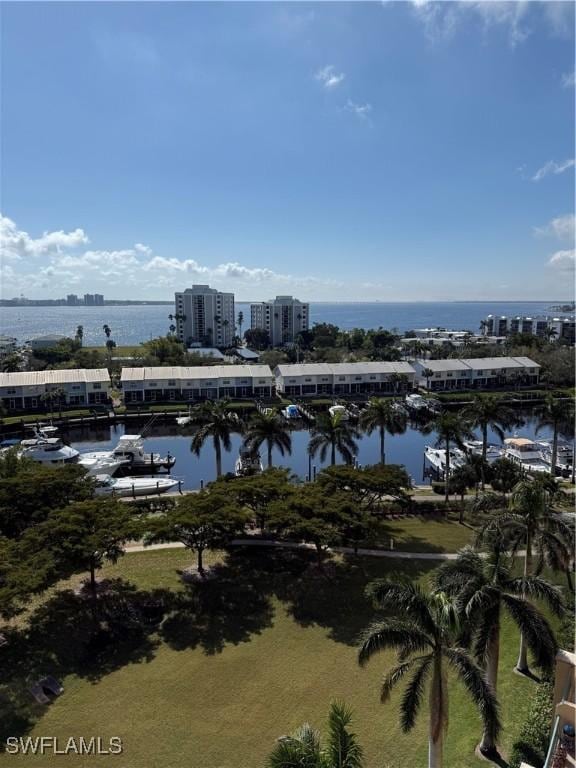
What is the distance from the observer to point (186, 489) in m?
38.4

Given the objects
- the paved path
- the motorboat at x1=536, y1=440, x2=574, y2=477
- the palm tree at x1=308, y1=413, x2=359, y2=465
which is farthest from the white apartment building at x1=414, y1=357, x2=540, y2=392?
the paved path

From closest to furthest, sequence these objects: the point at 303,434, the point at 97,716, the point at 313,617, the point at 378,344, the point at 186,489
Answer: the point at 97,716 < the point at 313,617 < the point at 186,489 < the point at 303,434 < the point at 378,344

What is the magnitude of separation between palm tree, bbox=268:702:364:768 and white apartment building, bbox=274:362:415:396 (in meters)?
63.1

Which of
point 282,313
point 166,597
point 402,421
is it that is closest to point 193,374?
point 402,421

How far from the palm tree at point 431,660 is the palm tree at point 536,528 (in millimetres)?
6663

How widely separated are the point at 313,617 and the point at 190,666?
17.5 feet

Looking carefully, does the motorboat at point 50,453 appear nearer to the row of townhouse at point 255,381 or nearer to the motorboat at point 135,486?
the motorboat at point 135,486

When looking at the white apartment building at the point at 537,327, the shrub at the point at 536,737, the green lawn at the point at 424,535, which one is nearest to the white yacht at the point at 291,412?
the green lawn at the point at 424,535

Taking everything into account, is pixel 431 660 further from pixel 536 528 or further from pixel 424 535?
pixel 424 535

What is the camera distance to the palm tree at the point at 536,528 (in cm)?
1745

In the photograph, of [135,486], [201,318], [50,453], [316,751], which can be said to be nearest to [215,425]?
[135,486]

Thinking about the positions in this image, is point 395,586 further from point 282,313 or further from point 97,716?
point 282,313

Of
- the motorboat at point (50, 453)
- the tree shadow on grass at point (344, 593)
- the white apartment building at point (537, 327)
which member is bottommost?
the tree shadow on grass at point (344, 593)

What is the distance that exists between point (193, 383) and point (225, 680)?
55120 mm
